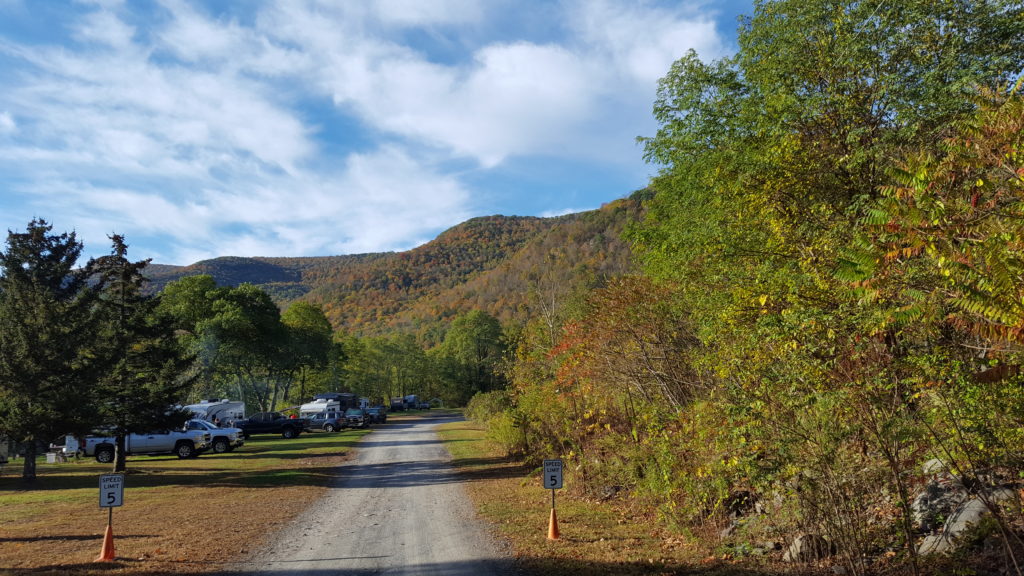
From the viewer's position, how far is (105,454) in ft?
79.8

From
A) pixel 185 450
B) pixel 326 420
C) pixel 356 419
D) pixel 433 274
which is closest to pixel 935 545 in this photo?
pixel 185 450

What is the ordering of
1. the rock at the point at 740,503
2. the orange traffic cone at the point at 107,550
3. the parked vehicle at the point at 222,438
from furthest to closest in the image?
the parked vehicle at the point at 222,438
the rock at the point at 740,503
the orange traffic cone at the point at 107,550

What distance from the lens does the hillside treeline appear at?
448cm

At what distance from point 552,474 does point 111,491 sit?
20.9 ft

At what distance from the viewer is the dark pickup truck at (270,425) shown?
36625 millimetres

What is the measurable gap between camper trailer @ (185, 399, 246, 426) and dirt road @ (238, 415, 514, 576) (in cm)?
2111

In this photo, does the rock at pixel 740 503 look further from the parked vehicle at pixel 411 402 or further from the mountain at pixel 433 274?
the parked vehicle at pixel 411 402

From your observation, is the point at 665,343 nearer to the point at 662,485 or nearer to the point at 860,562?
the point at 662,485

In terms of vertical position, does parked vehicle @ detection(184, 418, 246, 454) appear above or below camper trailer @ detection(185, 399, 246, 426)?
below

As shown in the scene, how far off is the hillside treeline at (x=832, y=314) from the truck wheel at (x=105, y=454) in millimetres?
19027

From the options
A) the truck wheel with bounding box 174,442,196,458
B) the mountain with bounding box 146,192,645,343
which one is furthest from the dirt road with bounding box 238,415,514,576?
the mountain with bounding box 146,192,645,343

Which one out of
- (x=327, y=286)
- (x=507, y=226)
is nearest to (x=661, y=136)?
(x=327, y=286)

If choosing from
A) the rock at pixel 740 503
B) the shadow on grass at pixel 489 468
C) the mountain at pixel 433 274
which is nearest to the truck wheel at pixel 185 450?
the shadow on grass at pixel 489 468

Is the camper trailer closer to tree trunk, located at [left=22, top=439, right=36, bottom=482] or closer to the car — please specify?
the car
